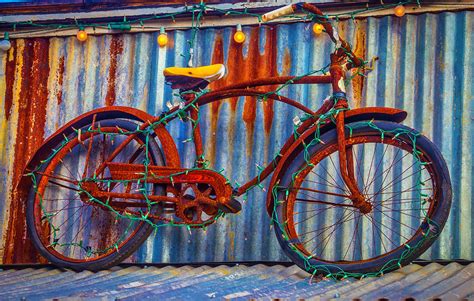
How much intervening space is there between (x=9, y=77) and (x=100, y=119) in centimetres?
97

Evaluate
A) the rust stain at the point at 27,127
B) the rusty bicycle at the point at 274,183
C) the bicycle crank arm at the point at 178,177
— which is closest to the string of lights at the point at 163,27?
the rust stain at the point at 27,127

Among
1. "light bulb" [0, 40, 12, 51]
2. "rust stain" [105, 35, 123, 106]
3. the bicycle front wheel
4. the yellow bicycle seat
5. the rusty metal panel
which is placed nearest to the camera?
the rusty metal panel

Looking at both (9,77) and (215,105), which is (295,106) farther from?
(9,77)

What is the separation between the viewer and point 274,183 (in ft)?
17.0

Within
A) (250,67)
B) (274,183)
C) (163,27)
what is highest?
(163,27)

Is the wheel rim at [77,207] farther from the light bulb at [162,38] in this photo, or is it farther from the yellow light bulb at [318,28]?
the yellow light bulb at [318,28]

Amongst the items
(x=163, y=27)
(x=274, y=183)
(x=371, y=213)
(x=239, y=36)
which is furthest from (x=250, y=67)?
(x=371, y=213)

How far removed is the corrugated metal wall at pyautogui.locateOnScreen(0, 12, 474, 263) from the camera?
223 inches

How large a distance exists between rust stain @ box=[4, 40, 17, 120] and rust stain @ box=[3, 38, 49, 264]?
3.2 inches

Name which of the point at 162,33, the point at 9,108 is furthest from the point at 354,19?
the point at 9,108

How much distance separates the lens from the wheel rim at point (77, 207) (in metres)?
5.96

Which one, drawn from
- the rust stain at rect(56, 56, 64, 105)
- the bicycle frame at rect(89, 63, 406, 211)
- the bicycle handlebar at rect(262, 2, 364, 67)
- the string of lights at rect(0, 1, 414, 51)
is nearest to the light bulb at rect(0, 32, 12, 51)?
the string of lights at rect(0, 1, 414, 51)

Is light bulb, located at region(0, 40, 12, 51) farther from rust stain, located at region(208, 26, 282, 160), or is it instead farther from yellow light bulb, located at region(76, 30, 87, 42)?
rust stain, located at region(208, 26, 282, 160)

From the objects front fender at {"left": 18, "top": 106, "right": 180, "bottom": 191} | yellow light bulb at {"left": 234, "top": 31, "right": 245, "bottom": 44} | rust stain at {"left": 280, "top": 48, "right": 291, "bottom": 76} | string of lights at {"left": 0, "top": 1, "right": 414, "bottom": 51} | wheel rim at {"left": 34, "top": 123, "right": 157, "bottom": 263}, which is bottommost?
wheel rim at {"left": 34, "top": 123, "right": 157, "bottom": 263}
